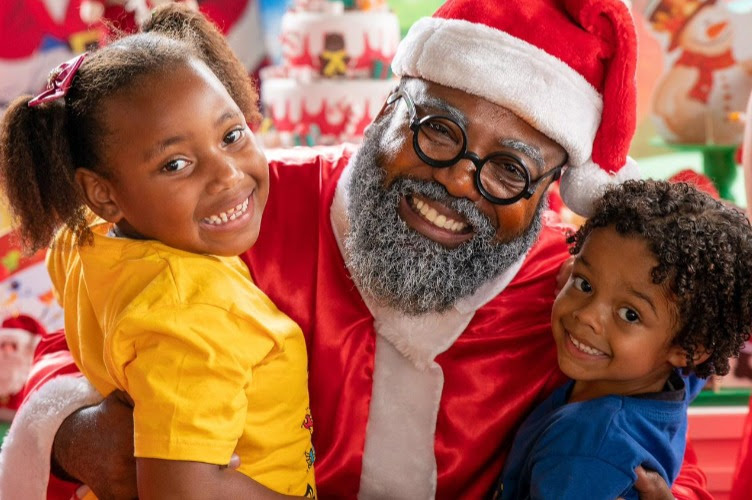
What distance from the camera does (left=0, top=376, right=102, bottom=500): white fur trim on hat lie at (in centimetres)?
169

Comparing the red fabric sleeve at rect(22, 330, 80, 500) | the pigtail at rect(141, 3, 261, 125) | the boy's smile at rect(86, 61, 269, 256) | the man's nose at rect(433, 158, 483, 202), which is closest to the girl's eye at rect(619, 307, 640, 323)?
the man's nose at rect(433, 158, 483, 202)

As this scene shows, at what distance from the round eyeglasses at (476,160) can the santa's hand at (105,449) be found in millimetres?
797

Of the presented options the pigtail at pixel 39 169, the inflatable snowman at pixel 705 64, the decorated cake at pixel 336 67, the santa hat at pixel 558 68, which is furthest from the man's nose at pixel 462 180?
the inflatable snowman at pixel 705 64

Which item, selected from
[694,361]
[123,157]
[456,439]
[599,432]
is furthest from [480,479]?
[123,157]

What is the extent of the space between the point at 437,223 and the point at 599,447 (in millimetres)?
575

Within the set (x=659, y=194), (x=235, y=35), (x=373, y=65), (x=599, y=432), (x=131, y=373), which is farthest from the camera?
(x=235, y=35)

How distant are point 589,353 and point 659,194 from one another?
0.35m

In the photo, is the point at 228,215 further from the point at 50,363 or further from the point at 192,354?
the point at 50,363

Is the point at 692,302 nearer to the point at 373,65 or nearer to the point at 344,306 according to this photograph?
the point at 344,306

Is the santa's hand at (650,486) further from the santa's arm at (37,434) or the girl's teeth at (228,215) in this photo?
the santa's arm at (37,434)

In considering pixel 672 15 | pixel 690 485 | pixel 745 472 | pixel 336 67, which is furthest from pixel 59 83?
pixel 672 15

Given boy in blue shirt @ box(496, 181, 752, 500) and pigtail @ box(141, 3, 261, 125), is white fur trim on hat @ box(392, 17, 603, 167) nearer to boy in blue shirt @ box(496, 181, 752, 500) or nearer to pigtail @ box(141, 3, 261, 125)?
boy in blue shirt @ box(496, 181, 752, 500)

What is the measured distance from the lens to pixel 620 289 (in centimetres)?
161

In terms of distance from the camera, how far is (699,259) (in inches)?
61.5
